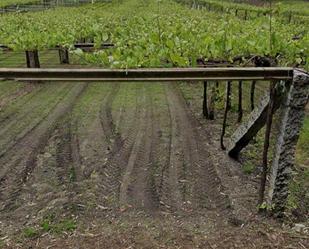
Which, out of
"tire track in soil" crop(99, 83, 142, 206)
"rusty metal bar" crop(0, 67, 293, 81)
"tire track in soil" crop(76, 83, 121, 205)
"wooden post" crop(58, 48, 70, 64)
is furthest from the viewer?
"wooden post" crop(58, 48, 70, 64)

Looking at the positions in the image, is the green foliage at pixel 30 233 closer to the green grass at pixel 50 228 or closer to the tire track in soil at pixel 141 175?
the green grass at pixel 50 228

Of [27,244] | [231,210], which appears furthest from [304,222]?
[27,244]

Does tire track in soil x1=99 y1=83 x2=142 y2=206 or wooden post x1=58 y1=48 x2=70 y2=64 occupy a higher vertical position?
wooden post x1=58 y1=48 x2=70 y2=64

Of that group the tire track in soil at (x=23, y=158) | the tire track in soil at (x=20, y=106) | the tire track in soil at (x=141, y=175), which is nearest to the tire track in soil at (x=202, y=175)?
the tire track in soil at (x=141, y=175)

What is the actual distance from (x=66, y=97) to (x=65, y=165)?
527 cm

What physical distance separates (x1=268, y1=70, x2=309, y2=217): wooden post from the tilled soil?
1.85 ft

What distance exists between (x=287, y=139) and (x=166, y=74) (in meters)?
1.60

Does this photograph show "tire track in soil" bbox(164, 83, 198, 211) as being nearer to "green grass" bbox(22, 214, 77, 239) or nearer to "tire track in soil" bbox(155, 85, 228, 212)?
"tire track in soil" bbox(155, 85, 228, 212)

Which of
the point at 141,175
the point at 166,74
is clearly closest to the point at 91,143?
the point at 141,175

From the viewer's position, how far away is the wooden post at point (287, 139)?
4445 millimetres

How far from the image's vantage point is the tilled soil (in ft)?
15.6

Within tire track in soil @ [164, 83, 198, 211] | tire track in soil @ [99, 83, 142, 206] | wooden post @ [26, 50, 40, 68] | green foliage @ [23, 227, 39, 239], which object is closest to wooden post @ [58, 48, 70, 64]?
wooden post @ [26, 50, 40, 68]

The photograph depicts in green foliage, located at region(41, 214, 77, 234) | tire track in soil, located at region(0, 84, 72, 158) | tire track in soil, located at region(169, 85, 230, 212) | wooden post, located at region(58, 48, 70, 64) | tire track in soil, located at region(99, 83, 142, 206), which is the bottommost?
tire track in soil, located at region(169, 85, 230, 212)

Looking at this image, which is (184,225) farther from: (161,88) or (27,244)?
(161,88)
